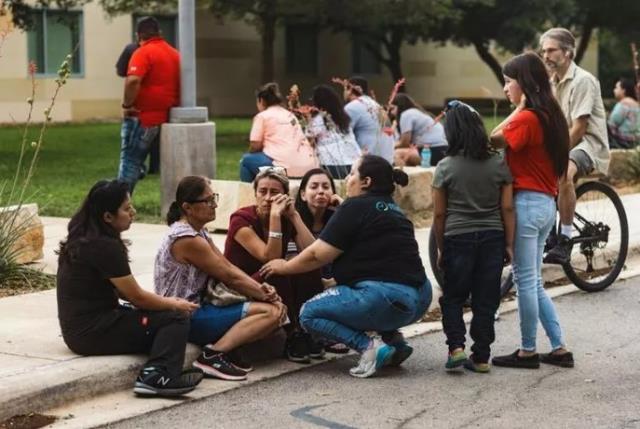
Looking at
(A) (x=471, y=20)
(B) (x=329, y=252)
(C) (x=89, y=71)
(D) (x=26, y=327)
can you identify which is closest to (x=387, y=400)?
(B) (x=329, y=252)

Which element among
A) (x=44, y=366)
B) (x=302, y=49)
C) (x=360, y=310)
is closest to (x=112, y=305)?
(x=44, y=366)

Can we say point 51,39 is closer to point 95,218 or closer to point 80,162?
point 80,162

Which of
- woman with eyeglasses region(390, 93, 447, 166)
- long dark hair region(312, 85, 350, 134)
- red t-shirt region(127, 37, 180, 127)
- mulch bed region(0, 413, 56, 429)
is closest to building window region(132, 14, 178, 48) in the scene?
woman with eyeglasses region(390, 93, 447, 166)

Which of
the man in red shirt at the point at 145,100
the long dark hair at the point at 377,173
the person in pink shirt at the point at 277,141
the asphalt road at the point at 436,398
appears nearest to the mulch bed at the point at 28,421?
the asphalt road at the point at 436,398

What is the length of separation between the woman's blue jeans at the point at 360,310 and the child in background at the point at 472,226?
0.23 meters

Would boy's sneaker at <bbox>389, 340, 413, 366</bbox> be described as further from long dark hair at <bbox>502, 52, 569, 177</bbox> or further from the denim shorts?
long dark hair at <bbox>502, 52, 569, 177</bbox>

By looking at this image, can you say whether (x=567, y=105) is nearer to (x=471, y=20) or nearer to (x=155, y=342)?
(x=155, y=342)

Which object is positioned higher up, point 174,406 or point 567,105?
point 567,105

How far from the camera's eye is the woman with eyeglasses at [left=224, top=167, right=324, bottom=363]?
7.29 m

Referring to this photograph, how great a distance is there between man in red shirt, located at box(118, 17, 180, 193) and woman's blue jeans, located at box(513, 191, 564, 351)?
621 cm

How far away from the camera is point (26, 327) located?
7520mm

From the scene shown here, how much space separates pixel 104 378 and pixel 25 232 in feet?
10.0

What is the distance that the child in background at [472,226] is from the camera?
692 cm

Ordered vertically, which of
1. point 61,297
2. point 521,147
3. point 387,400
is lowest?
point 387,400
